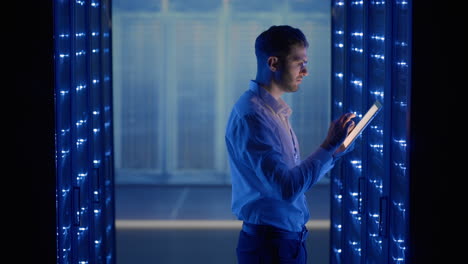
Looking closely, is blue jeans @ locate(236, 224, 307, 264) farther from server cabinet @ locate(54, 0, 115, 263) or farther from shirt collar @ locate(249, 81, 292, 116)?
server cabinet @ locate(54, 0, 115, 263)

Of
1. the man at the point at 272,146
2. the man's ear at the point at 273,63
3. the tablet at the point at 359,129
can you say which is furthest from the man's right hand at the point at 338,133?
the man's ear at the point at 273,63

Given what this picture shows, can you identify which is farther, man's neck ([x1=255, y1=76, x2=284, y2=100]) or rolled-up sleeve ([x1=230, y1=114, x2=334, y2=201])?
man's neck ([x1=255, y1=76, x2=284, y2=100])

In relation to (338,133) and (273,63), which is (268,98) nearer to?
(273,63)

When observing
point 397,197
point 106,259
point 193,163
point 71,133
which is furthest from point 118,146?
point 397,197

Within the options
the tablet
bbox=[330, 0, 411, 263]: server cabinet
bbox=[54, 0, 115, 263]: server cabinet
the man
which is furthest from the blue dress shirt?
bbox=[54, 0, 115, 263]: server cabinet

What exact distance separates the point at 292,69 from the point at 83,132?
4.30 ft

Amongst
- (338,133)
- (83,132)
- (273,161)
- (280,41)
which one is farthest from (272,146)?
(83,132)

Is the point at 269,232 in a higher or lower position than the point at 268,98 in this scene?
lower

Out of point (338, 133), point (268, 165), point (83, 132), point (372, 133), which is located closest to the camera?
point (268, 165)

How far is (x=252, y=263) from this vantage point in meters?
2.50

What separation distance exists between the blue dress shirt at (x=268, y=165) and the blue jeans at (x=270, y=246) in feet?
0.09

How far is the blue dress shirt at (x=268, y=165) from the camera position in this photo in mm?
2270

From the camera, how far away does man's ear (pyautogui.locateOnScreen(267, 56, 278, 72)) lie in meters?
2.46

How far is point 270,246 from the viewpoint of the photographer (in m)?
2.47
